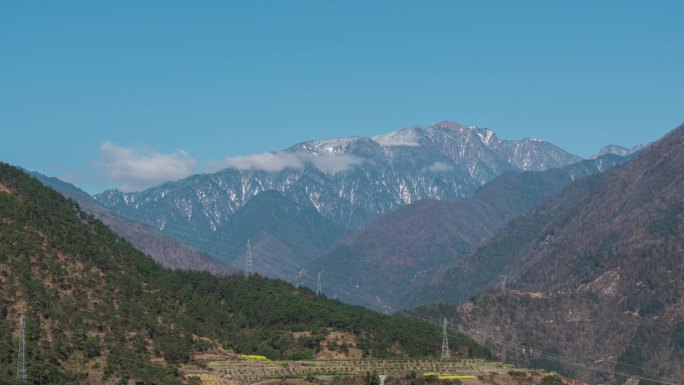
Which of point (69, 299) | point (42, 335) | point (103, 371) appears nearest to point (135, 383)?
point (103, 371)

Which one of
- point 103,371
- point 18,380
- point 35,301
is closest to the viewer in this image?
point 18,380

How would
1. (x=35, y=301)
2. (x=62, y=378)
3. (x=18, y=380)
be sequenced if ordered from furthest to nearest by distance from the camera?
1. (x=35, y=301)
2. (x=62, y=378)
3. (x=18, y=380)

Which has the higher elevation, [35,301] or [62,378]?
[35,301]

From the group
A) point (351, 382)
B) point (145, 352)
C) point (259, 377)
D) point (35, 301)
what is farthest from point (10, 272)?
point (351, 382)

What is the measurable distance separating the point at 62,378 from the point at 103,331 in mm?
31898

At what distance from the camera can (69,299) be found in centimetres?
19888

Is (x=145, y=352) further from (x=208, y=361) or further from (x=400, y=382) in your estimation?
(x=400, y=382)

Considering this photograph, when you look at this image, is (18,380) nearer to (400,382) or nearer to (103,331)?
(103,331)

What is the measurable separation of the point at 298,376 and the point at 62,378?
4662 centimetres

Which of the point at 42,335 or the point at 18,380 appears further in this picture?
the point at 42,335

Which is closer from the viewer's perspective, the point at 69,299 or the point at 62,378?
the point at 62,378

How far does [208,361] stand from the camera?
652 feet

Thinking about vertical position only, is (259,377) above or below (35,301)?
below

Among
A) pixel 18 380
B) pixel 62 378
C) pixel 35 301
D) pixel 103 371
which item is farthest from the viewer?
pixel 35 301
